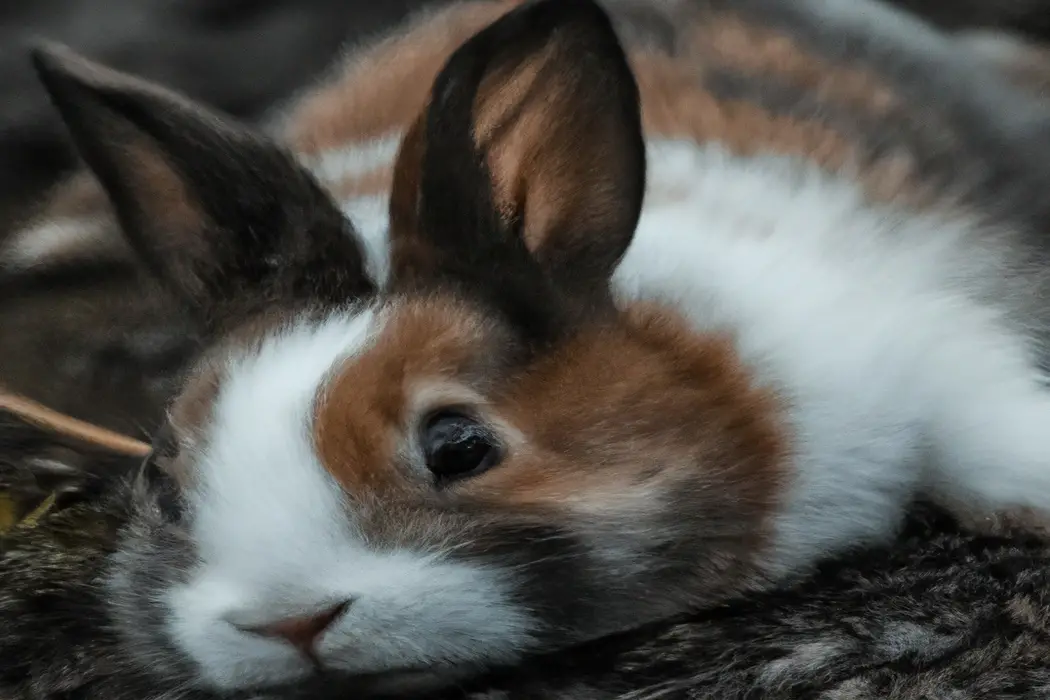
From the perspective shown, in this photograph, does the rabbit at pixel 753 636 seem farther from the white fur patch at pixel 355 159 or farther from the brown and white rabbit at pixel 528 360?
the white fur patch at pixel 355 159

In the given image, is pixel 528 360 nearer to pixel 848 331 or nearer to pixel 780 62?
pixel 848 331

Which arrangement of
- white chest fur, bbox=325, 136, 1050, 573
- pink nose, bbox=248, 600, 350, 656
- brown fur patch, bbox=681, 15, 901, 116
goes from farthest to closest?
1. brown fur patch, bbox=681, 15, 901, 116
2. white chest fur, bbox=325, 136, 1050, 573
3. pink nose, bbox=248, 600, 350, 656

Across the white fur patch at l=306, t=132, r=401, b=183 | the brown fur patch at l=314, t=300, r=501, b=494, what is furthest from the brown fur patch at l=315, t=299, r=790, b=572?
the white fur patch at l=306, t=132, r=401, b=183

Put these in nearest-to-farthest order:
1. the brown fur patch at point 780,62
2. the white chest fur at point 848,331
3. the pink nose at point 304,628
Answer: the pink nose at point 304,628 → the white chest fur at point 848,331 → the brown fur patch at point 780,62

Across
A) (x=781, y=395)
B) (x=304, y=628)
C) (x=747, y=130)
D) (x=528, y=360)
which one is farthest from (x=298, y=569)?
(x=747, y=130)

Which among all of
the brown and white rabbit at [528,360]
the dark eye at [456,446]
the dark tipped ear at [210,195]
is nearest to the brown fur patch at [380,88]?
the brown and white rabbit at [528,360]

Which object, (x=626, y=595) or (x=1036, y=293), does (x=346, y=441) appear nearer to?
(x=626, y=595)

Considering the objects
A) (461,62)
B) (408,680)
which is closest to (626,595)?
(408,680)

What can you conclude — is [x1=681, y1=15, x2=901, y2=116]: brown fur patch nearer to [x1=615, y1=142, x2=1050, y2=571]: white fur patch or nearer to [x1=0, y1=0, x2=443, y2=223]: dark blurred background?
[x1=615, y1=142, x2=1050, y2=571]: white fur patch
